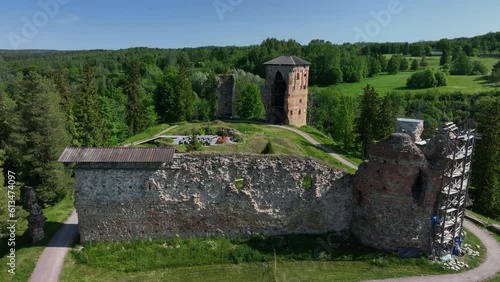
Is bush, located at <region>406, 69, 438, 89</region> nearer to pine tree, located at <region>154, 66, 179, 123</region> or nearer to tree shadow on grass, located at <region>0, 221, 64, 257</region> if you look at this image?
pine tree, located at <region>154, 66, 179, 123</region>

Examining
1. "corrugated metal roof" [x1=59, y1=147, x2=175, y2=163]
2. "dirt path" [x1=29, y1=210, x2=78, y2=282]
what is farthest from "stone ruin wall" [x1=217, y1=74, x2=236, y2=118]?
"corrugated metal roof" [x1=59, y1=147, x2=175, y2=163]

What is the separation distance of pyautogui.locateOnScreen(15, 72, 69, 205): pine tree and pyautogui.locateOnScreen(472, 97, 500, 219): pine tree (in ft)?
119

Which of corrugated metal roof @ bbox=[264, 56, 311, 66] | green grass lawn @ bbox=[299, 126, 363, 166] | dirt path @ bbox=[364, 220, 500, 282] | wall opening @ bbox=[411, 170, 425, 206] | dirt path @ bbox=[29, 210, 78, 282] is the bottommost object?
dirt path @ bbox=[29, 210, 78, 282]

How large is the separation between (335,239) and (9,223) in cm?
1885

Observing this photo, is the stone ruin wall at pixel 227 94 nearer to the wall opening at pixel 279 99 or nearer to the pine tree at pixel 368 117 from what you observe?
the wall opening at pixel 279 99

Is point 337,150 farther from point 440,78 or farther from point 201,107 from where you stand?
point 440,78

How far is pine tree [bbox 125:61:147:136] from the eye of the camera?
57.3 m

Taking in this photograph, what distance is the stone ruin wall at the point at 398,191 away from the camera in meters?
20.2

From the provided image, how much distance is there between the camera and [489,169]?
111 ft

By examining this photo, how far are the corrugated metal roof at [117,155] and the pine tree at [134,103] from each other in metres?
38.5

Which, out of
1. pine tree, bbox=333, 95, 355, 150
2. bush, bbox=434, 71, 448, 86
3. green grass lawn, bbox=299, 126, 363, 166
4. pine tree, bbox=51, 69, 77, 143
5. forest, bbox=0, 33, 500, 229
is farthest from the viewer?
bush, bbox=434, 71, 448, 86

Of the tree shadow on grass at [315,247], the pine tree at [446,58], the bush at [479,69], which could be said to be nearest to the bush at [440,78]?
the bush at [479,69]

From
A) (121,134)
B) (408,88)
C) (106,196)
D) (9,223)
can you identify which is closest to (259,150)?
(106,196)

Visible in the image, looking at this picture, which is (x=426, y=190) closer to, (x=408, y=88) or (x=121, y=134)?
(x=121, y=134)
